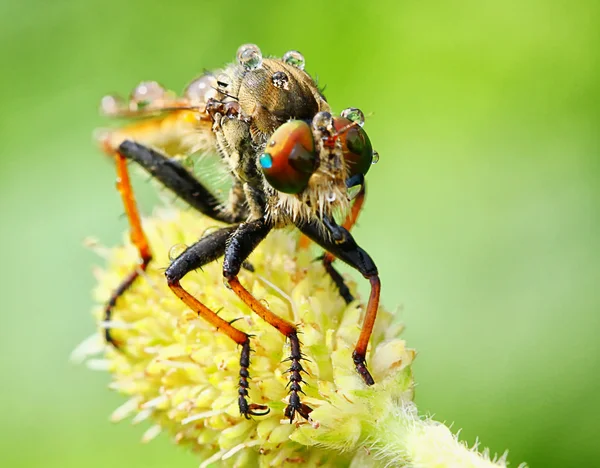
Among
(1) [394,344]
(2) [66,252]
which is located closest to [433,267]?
(1) [394,344]

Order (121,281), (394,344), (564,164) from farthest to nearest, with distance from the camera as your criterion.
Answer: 1. (564,164)
2. (121,281)
3. (394,344)

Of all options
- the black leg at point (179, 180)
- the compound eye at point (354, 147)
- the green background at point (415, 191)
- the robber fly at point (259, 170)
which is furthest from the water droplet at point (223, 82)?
the green background at point (415, 191)

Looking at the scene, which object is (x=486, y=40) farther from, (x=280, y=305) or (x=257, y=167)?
(x=280, y=305)

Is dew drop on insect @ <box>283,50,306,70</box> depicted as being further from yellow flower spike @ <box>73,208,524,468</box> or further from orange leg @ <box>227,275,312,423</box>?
orange leg @ <box>227,275,312,423</box>

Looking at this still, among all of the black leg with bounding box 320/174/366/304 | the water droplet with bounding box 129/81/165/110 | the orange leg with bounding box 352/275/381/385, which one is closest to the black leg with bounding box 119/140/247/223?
the water droplet with bounding box 129/81/165/110

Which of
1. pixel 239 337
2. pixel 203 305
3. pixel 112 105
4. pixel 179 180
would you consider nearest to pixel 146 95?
pixel 112 105
